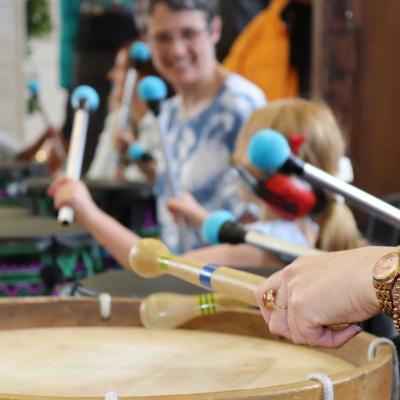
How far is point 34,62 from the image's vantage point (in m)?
4.51

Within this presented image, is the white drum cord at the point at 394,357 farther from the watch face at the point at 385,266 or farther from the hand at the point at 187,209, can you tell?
the hand at the point at 187,209

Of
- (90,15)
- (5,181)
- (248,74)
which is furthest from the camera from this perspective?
(90,15)

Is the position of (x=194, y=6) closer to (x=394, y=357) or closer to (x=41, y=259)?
(x=41, y=259)

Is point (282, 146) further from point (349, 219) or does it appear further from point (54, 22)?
point (54, 22)

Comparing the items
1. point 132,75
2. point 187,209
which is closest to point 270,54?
point 132,75

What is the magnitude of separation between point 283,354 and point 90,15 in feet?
9.06

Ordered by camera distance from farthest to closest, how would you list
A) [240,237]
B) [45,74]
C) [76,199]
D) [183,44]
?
[45,74] → [183,44] → [76,199] → [240,237]

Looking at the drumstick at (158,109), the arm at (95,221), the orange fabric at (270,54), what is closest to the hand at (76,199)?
the arm at (95,221)

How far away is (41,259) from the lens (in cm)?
146

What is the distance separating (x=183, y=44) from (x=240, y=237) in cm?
110

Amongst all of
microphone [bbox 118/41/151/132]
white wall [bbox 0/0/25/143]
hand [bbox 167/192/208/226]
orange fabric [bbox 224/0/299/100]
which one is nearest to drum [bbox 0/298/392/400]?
hand [bbox 167/192/208/226]

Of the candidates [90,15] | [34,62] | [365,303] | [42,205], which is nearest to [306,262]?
[365,303]

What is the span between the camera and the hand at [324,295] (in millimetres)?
633

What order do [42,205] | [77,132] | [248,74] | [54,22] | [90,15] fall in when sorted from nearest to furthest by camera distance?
[77,132] < [42,205] < [248,74] < [90,15] < [54,22]
